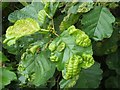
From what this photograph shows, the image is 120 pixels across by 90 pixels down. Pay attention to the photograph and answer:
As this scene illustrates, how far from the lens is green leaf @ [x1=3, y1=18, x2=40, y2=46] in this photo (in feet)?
2.94

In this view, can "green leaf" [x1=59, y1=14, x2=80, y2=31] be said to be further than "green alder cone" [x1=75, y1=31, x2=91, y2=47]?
Yes

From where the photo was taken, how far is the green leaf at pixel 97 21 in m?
0.98

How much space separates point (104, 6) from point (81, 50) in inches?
7.9

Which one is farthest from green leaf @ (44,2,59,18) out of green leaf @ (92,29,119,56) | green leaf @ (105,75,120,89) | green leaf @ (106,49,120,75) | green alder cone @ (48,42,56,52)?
green leaf @ (105,75,120,89)

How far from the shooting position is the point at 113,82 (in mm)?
1400

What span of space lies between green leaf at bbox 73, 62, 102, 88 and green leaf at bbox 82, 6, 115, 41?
0.71ft

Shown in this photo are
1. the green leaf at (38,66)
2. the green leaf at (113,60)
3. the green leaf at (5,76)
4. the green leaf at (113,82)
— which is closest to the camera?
the green leaf at (38,66)

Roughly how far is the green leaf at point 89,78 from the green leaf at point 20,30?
0.33 meters

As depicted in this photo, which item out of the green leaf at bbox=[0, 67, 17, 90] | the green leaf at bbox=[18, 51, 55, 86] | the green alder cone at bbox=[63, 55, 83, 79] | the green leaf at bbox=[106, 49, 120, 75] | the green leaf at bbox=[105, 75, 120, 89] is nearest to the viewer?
the green alder cone at bbox=[63, 55, 83, 79]

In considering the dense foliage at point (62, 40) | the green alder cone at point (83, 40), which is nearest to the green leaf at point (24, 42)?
the dense foliage at point (62, 40)

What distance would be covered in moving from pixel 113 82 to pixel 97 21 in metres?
0.48

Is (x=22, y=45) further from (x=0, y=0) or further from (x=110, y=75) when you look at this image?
(x=110, y=75)

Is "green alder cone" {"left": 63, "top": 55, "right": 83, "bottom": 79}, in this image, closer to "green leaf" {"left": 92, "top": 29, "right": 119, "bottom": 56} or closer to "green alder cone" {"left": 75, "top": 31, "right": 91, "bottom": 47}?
"green alder cone" {"left": 75, "top": 31, "right": 91, "bottom": 47}

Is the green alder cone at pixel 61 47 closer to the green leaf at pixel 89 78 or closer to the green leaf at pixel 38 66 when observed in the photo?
the green leaf at pixel 38 66
